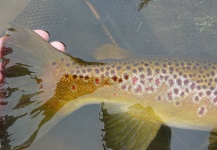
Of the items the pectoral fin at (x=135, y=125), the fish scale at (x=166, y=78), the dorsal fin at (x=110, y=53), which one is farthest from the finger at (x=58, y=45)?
the pectoral fin at (x=135, y=125)

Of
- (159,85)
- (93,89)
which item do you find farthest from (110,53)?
(159,85)

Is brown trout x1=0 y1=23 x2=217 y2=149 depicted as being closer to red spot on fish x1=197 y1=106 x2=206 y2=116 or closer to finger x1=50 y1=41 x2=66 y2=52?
red spot on fish x1=197 y1=106 x2=206 y2=116

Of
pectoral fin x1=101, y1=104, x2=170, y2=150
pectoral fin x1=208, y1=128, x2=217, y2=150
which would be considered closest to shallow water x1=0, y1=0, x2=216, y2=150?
pectoral fin x1=208, y1=128, x2=217, y2=150

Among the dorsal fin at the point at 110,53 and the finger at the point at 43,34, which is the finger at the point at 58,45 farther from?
the dorsal fin at the point at 110,53

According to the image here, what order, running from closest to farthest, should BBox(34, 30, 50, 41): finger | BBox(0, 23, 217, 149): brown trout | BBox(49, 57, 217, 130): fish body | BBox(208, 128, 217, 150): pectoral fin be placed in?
BBox(0, 23, 217, 149): brown trout < BBox(49, 57, 217, 130): fish body < BBox(208, 128, 217, 150): pectoral fin < BBox(34, 30, 50, 41): finger

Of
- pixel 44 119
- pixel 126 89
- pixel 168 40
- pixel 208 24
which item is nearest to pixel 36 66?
pixel 44 119
